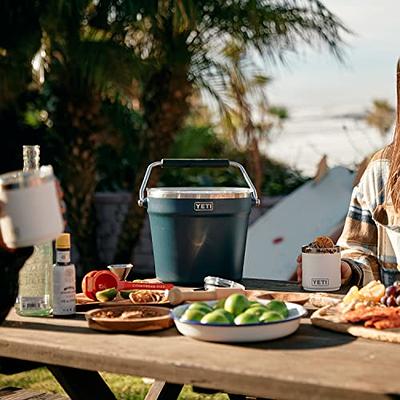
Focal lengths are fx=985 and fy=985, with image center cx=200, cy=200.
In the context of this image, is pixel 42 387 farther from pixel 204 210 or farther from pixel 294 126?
pixel 294 126

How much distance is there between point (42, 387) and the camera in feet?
16.8

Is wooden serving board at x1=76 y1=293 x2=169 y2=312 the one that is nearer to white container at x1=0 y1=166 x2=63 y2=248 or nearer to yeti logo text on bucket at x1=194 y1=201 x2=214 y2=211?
yeti logo text on bucket at x1=194 y1=201 x2=214 y2=211

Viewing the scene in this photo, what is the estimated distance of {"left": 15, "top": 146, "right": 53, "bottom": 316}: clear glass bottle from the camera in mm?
2510

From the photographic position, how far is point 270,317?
6.98ft

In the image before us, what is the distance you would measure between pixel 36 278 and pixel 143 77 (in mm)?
5680

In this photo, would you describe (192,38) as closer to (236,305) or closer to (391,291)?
(391,291)

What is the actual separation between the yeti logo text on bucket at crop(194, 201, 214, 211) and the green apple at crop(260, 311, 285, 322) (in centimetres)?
68

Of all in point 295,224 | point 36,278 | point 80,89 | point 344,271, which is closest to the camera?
point 36,278

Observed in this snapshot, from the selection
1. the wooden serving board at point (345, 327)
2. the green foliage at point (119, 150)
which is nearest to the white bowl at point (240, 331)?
the wooden serving board at point (345, 327)

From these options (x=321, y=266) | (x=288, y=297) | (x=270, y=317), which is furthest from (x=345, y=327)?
(x=321, y=266)

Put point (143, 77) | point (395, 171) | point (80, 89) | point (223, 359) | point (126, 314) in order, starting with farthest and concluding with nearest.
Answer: point (80, 89) → point (143, 77) → point (395, 171) → point (126, 314) → point (223, 359)

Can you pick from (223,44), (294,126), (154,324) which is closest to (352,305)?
(154,324)

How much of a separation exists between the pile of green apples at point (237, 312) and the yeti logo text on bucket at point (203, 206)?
1.82 ft

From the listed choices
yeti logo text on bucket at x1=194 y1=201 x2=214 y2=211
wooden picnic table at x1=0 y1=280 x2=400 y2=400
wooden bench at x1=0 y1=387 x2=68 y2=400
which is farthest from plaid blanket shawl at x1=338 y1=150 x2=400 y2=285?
wooden bench at x1=0 y1=387 x2=68 y2=400
